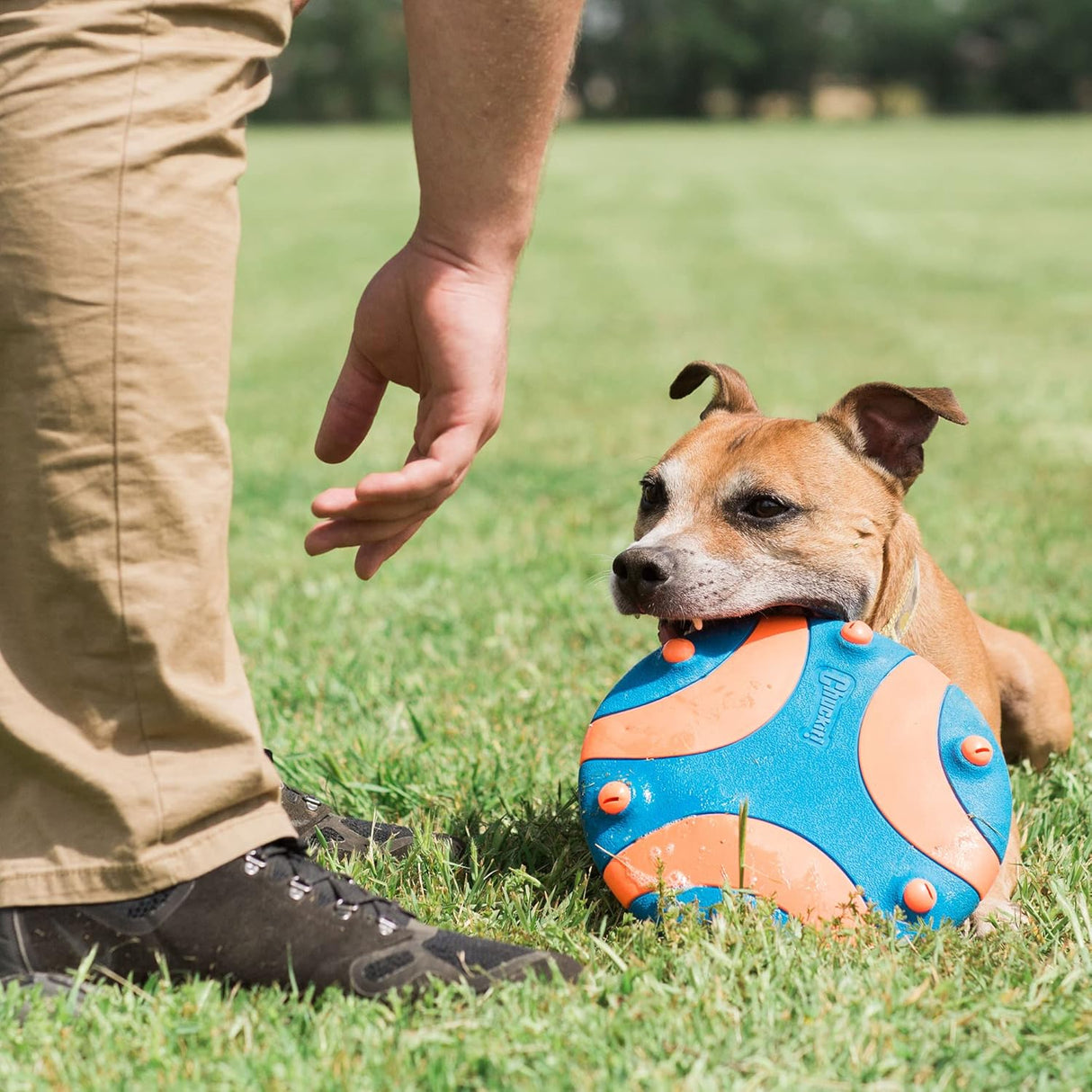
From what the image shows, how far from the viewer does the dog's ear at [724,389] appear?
12.9 feet

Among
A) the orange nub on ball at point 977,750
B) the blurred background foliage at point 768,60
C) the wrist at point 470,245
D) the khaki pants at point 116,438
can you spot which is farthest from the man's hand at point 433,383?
the blurred background foliage at point 768,60

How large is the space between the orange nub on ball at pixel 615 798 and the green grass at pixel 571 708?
0.57 feet

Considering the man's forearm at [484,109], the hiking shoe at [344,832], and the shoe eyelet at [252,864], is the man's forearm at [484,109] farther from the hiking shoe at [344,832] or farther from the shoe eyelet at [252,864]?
the hiking shoe at [344,832]

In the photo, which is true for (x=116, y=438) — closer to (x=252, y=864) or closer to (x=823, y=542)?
(x=252, y=864)

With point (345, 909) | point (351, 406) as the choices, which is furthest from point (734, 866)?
point (351, 406)

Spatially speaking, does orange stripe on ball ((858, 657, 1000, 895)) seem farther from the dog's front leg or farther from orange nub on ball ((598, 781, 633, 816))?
orange nub on ball ((598, 781, 633, 816))

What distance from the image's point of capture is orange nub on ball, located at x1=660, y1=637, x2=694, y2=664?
2885mm

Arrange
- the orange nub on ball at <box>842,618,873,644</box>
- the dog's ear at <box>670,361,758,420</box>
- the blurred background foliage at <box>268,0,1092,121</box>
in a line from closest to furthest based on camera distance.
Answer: the orange nub on ball at <box>842,618,873,644</box> < the dog's ear at <box>670,361,758,420</box> < the blurred background foliage at <box>268,0,1092,121</box>

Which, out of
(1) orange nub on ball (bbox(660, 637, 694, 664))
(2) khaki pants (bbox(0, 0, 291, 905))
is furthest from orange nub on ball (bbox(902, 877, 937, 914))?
(2) khaki pants (bbox(0, 0, 291, 905))

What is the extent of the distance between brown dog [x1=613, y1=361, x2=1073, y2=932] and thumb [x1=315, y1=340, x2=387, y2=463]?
0.78 m

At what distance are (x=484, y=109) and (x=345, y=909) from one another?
1.39 m

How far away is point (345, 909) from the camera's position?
91.4 inches

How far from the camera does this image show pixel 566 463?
25.3ft

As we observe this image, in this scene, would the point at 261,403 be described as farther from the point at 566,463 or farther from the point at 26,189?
the point at 26,189
